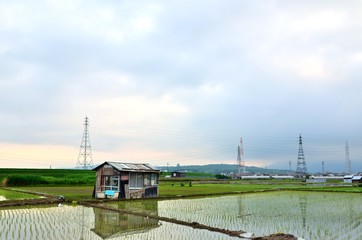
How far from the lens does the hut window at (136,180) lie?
1027 inches

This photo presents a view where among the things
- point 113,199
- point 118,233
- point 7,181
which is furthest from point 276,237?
point 7,181

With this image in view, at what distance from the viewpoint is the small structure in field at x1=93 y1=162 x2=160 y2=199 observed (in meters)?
25.2

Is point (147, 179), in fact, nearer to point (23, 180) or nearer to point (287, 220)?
point (287, 220)

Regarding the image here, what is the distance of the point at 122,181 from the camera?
25281 millimetres

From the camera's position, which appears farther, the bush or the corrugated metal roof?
the bush

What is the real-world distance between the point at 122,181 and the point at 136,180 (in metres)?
1.53

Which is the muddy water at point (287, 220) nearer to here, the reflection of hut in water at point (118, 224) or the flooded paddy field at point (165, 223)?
the flooded paddy field at point (165, 223)

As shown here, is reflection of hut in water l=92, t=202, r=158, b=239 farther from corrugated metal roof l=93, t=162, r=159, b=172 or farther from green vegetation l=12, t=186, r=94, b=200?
green vegetation l=12, t=186, r=94, b=200

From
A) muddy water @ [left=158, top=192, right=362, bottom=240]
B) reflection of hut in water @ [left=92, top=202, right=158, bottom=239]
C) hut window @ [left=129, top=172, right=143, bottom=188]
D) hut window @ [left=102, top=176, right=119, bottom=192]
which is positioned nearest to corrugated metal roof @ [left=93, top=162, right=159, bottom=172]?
hut window @ [left=129, top=172, right=143, bottom=188]

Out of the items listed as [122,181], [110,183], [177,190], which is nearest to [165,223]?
[122,181]

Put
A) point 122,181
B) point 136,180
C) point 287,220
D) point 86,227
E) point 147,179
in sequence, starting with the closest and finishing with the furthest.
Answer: point 86,227, point 287,220, point 122,181, point 136,180, point 147,179

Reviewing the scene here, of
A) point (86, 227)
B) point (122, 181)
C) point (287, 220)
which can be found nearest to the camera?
point (86, 227)

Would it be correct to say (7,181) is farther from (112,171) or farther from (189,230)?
(189,230)

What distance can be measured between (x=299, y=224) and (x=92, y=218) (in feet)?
30.8
